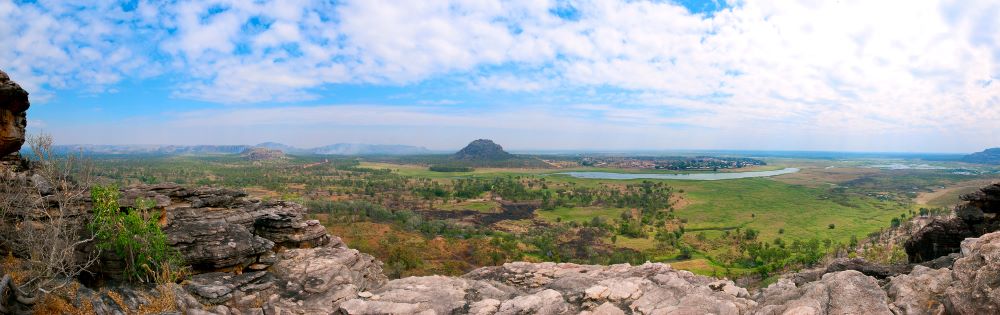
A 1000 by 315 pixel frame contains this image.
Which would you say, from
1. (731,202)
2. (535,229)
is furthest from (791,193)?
(535,229)

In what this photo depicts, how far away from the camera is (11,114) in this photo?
1561 centimetres

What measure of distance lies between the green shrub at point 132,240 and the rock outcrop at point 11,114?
5.41 meters

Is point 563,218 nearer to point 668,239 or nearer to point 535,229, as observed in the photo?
point 535,229

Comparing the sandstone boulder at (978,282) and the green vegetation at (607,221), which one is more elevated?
the sandstone boulder at (978,282)

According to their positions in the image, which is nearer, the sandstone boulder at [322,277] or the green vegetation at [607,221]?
the sandstone boulder at [322,277]

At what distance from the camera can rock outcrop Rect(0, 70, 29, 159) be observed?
49.7 ft

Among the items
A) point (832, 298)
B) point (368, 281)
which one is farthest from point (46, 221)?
point (832, 298)

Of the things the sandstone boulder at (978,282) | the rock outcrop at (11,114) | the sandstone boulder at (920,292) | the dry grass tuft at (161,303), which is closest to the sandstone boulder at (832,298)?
the sandstone boulder at (920,292)

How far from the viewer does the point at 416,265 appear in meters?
45.0

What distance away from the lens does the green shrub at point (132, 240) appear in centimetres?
1341

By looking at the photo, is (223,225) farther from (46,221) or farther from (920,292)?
(920,292)

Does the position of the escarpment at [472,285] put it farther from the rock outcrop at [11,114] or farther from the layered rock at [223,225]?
the rock outcrop at [11,114]

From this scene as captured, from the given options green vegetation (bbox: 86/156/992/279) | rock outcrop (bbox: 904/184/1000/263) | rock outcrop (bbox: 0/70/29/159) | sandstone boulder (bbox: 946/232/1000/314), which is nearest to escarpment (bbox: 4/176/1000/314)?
sandstone boulder (bbox: 946/232/1000/314)

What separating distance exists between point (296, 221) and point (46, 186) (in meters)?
8.42
